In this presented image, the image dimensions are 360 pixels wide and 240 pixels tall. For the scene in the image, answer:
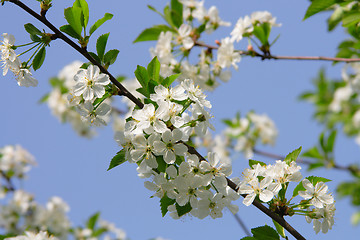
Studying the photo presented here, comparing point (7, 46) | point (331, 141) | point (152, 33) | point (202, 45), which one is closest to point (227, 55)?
point (202, 45)

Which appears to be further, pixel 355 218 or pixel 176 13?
pixel 355 218

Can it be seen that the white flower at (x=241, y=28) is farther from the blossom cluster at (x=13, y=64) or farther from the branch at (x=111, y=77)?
the blossom cluster at (x=13, y=64)

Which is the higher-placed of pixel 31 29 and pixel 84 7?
pixel 84 7

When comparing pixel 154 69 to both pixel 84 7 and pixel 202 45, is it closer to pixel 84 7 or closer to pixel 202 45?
pixel 84 7

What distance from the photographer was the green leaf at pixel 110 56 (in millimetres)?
1956

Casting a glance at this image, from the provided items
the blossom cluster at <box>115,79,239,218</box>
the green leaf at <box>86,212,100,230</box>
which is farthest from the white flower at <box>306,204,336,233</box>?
the green leaf at <box>86,212,100,230</box>

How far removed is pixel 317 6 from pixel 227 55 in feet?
3.42

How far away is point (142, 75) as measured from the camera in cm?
194

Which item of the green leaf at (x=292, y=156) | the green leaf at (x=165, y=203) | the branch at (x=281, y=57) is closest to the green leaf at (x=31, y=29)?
the green leaf at (x=165, y=203)

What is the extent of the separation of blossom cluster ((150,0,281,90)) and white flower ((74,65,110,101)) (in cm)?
163

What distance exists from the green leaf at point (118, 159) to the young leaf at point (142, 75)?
0.38 meters

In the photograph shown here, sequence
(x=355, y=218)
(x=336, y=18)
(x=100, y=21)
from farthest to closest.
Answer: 1. (x=355, y=218)
2. (x=336, y=18)
3. (x=100, y=21)

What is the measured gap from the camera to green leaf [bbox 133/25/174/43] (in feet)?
11.3

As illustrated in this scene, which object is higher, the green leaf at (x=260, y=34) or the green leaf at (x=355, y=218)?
the green leaf at (x=260, y=34)
